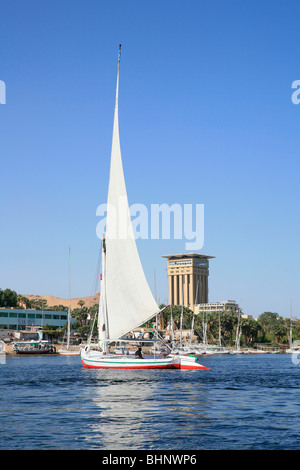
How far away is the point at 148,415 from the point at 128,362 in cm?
2981

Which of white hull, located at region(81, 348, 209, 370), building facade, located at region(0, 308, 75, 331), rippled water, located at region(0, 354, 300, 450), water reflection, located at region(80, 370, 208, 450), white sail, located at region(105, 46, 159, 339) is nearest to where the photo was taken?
rippled water, located at region(0, 354, 300, 450)

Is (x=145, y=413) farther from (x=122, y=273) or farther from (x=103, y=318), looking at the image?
(x=103, y=318)

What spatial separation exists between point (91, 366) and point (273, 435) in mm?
38988

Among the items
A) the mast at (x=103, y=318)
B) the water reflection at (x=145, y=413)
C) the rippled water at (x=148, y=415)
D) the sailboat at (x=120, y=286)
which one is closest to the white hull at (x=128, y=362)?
the sailboat at (x=120, y=286)

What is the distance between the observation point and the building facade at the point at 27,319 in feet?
525

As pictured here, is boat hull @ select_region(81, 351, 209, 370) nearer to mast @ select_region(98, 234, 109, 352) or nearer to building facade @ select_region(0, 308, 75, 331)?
mast @ select_region(98, 234, 109, 352)

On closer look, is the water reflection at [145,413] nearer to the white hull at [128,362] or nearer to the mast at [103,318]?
the white hull at [128,362]

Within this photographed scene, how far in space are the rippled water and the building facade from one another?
392ft

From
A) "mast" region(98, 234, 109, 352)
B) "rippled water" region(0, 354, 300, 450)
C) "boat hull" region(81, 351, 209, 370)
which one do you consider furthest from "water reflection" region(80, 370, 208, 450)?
"mast" region(98, 234, 109, 352)

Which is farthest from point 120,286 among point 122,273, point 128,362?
point 128,362

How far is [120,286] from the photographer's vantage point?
2307 inches

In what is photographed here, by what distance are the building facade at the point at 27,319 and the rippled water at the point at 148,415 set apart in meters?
119

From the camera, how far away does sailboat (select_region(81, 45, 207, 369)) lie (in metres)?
57.9
